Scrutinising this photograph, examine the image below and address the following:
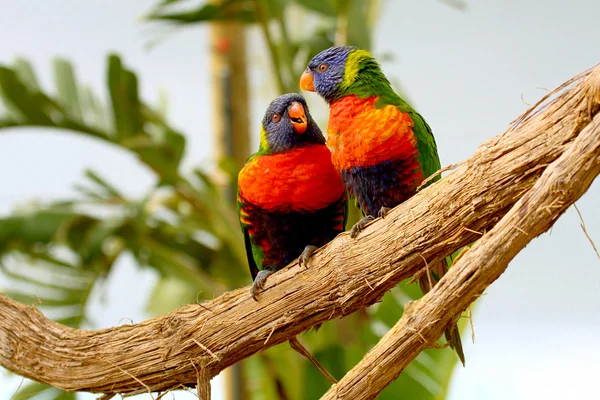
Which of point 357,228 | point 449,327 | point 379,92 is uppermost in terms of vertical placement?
point 379,92

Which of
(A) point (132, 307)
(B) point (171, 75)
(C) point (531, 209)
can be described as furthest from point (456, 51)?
(C) point (531, 209)

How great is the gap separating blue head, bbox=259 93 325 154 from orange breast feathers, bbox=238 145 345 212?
2 cm

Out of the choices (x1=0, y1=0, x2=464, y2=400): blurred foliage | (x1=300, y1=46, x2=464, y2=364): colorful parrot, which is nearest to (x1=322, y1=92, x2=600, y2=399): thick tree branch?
(x1=300, y1=46, x2=464, y2=364): colorful parrot

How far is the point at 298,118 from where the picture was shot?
1613 millimetres

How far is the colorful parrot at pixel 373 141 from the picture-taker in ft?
4.59

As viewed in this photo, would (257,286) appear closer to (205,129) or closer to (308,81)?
(308,81)

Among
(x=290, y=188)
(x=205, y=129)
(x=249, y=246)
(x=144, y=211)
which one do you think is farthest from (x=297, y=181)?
(x=205, y=129)

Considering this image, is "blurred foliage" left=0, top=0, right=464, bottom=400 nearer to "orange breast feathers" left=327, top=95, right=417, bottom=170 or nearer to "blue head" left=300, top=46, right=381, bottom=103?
"blue head" left=300, top=46, right=381, bottom=103

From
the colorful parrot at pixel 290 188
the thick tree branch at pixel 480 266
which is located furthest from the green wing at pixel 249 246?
the thick tree branch at pixel 480 266

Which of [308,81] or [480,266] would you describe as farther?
[308,81]

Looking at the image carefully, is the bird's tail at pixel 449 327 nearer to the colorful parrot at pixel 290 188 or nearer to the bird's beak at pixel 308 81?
the colorful parrot at pixel 290 188

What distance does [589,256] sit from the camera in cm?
319

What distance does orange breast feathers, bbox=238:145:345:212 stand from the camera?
63.3 inches

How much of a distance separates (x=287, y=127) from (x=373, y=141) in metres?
0.30
